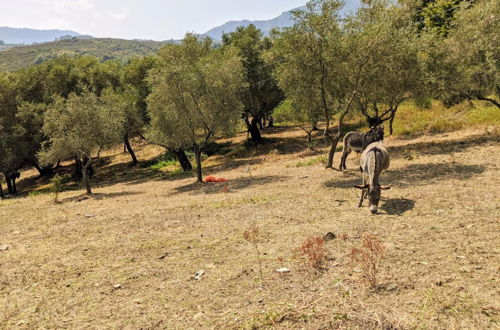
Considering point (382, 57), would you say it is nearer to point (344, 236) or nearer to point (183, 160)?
point (344, 236)

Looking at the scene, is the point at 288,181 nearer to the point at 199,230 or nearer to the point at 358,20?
the point at 199,230

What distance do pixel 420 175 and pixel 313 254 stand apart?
12.1m

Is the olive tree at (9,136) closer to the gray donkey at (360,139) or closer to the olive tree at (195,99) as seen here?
the olive tree at (195,99)

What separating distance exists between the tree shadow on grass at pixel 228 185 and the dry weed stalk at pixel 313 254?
42.7 feet

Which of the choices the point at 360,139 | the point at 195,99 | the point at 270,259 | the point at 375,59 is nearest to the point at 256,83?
the point at 195,99

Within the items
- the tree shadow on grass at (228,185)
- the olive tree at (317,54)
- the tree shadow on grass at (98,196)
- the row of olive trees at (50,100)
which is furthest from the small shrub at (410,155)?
the row of olive trees at (50,100)

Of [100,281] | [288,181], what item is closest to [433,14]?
[288,181]

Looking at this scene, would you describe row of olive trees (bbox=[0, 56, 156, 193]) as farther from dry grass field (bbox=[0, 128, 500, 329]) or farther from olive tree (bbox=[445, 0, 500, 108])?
olive tree (bbox=[445, 0, 500, 108])

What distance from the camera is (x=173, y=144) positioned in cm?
3064

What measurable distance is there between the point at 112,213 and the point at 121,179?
21.6m

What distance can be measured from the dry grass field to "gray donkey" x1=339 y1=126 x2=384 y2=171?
2.18 m

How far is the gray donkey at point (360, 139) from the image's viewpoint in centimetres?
1907

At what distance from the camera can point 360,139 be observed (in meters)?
21.1

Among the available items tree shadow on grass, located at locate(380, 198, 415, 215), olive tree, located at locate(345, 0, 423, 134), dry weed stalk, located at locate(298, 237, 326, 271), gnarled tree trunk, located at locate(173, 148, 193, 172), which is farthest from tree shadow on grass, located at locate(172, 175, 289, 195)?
dry weed stalk, located at locate(298, 237, 326, 271)
